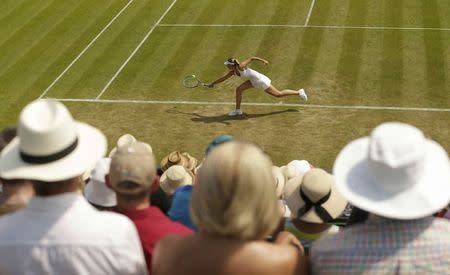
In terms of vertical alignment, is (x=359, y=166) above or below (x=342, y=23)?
above

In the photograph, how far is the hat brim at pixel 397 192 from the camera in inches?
141

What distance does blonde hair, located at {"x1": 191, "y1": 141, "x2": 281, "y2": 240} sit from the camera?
133 inches

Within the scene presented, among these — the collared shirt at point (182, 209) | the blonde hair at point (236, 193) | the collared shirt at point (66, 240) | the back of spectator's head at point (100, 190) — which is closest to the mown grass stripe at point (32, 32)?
the back of spectator's head at point (100, 190)

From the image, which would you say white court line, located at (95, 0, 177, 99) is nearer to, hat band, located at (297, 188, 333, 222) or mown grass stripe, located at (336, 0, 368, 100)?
mown grass stripe, located at (336, 0, 368, 100)

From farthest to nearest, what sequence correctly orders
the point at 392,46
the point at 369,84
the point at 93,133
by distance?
the point at 392,46, the point at 369,84, the point at 93,133

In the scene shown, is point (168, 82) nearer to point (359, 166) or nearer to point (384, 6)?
point (384, 6)

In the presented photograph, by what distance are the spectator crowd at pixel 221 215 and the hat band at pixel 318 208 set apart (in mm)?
797

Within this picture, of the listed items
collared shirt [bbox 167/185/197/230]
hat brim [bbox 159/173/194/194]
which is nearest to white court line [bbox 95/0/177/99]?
hat brim [bbox 159/173/194/194]

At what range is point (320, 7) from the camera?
19328 millimetres

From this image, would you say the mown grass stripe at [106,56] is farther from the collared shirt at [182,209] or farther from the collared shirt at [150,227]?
the collared shirt at [150,227]

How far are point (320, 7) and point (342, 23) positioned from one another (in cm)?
150

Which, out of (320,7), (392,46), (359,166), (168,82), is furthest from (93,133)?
(320,7)

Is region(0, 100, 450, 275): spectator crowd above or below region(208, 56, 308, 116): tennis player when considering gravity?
above

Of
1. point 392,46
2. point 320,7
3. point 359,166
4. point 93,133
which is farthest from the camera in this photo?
point 320,7
